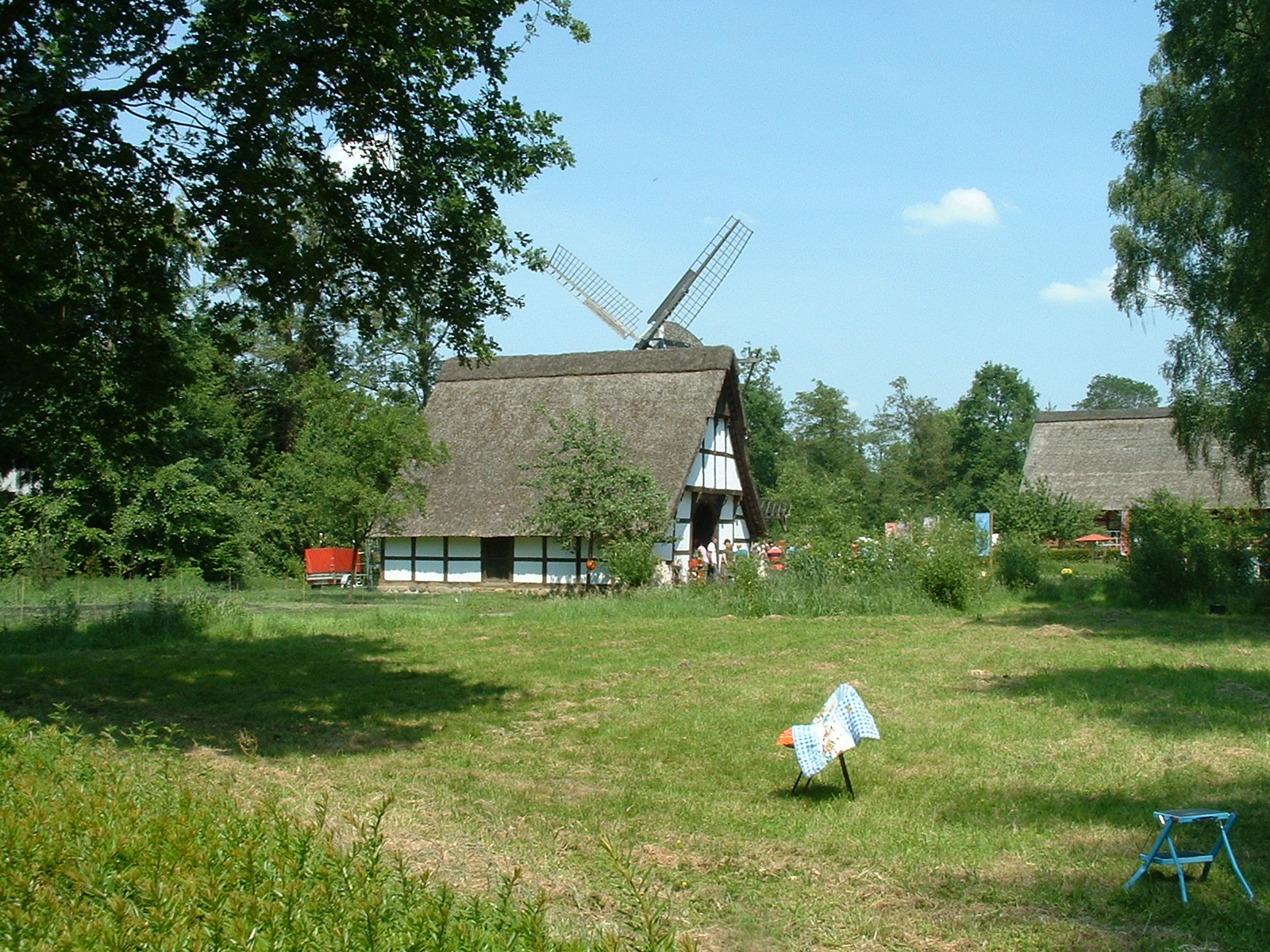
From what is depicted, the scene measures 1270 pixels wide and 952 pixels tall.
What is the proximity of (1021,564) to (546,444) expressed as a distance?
44.7 ft

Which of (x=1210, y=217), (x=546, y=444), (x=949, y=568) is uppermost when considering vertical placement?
(x=1210, y=217)

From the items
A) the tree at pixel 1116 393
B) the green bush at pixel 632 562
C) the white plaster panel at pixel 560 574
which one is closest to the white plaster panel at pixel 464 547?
the white plaster panel at pixel 560 574

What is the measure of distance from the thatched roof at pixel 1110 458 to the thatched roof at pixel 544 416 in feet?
62.0

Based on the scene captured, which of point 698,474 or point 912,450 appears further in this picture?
point 912,450

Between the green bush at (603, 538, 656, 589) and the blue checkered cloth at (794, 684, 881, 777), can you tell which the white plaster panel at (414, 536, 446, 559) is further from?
the blue checkered cloth at (794, 684, 881, 777)

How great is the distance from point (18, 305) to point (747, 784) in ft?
29.0

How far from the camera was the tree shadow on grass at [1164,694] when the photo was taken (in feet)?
35.8

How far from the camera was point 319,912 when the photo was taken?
4.48m

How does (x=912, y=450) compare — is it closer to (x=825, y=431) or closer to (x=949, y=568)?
(x=825, y=431)

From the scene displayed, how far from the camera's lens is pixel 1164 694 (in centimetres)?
1255

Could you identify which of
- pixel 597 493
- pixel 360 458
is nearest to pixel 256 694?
pixel 597 493

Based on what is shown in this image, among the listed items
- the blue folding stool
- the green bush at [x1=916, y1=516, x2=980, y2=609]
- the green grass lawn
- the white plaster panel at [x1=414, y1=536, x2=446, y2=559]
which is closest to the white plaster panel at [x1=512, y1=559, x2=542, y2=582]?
the white plaster panel at [x1=414, y1=536, x2=446, y2=559]

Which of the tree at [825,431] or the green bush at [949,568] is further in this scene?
the tree at [825,431]

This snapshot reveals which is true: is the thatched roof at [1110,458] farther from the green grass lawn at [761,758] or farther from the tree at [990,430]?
the green grass lawn at [761,758]
